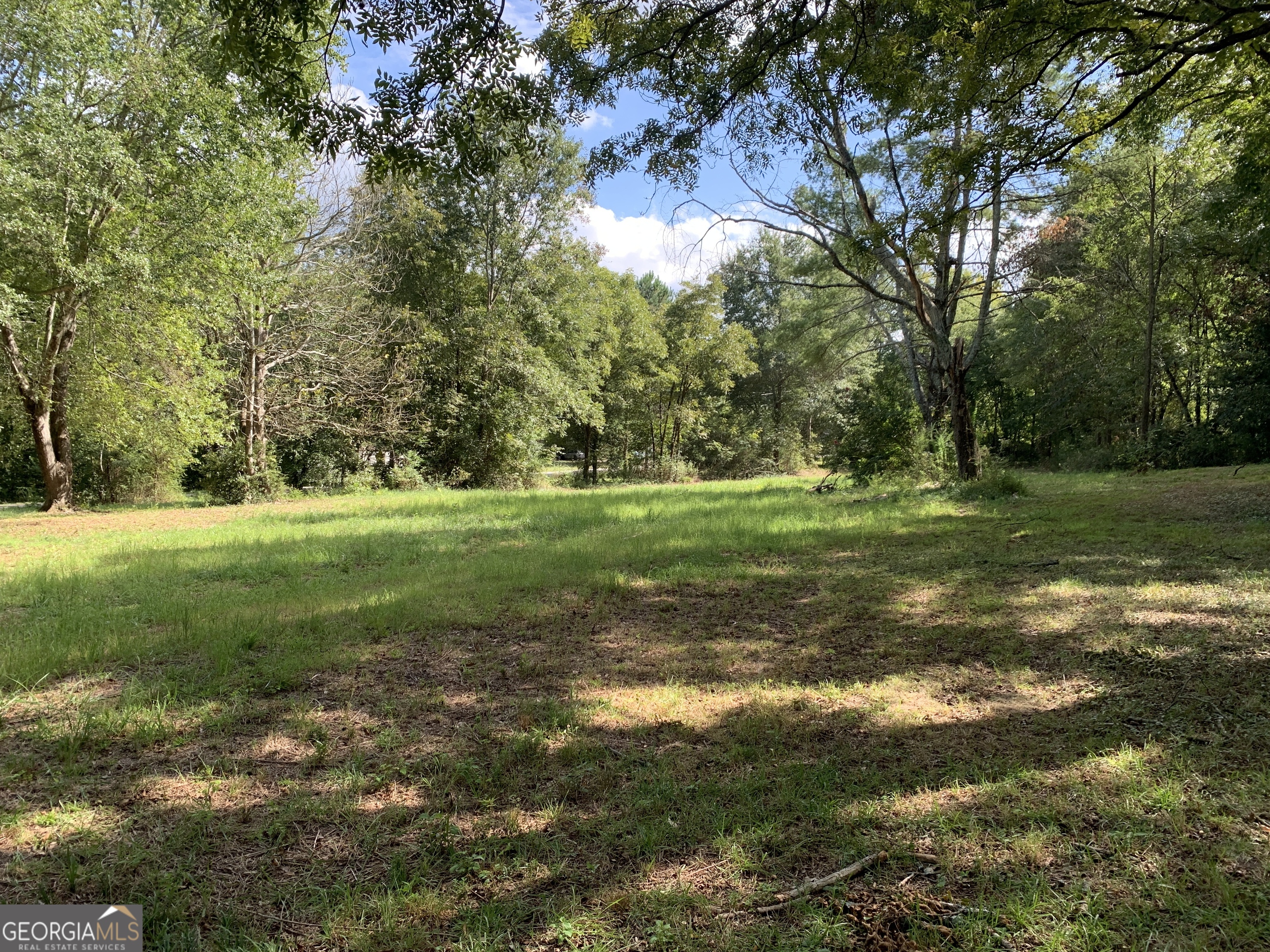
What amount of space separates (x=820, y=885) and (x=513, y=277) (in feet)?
86.9

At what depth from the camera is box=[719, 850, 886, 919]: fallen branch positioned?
82.4 inches

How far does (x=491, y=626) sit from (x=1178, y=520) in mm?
9472

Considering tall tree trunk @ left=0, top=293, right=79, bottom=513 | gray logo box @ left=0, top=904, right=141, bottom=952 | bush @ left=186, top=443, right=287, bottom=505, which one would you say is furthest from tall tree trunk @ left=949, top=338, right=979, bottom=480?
tall tree trunk @ left=0, top=293, right=79, bottom=513

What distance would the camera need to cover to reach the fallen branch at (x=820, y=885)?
2.09m

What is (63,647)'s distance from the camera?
15.0 ft

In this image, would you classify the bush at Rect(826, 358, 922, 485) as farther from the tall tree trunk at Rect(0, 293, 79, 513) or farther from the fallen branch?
the tall tree trunk at Rect(0, 293, 79, 513)

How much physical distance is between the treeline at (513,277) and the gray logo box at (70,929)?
4934mm

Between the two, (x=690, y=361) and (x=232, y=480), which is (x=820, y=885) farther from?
(x=690, y=361)

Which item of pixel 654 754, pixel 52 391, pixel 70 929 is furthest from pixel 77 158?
pixel 654 754

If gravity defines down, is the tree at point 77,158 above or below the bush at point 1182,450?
above

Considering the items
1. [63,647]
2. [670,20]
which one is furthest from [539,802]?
[670,20]

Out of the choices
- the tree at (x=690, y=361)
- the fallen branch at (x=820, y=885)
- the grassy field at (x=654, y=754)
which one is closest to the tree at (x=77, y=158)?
the grassy field at (x=654, y=754)

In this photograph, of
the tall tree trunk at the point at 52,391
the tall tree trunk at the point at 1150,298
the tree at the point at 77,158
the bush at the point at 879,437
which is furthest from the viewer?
the tall tree trunk at the point at 1150,298

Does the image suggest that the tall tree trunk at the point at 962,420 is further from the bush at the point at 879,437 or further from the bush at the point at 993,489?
the bush at the point at 993,489
